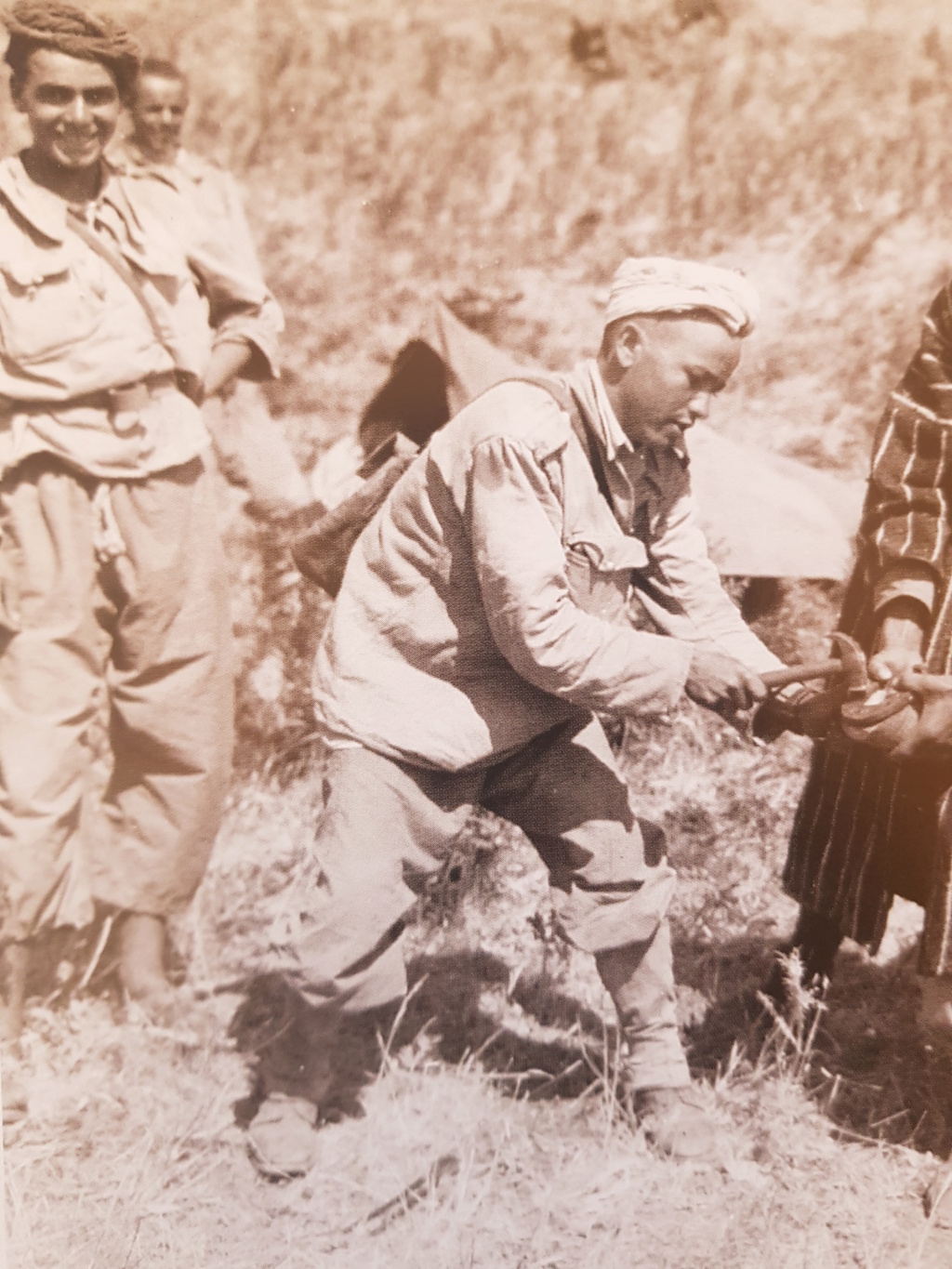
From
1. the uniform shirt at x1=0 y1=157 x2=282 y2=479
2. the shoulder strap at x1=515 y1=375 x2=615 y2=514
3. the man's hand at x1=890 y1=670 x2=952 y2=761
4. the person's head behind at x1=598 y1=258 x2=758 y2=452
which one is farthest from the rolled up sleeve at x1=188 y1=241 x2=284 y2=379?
the man's hand at x1=890 y1=670 x2=952 y2=761

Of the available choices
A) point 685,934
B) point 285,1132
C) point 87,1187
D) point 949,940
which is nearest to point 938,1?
point 949,940

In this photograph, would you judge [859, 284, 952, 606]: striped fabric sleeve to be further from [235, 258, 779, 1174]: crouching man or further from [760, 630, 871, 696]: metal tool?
[235, 258, 779, 1174]: crouching man

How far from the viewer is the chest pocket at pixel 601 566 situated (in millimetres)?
2193

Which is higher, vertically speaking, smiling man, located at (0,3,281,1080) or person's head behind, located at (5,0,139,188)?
person's head behind, located at (5,0,139,188)

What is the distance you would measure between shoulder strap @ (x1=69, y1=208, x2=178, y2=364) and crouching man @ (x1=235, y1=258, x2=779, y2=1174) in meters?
0.63

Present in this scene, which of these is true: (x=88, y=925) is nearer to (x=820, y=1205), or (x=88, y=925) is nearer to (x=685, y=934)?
(x=685, y=934)

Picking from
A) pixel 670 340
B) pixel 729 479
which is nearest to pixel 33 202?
pixel 670 340

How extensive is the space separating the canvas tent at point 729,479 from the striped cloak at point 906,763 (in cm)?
17

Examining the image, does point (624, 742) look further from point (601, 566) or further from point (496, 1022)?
point (496, 1022)

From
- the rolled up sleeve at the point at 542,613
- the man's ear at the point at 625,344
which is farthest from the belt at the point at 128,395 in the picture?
the man's ear at the point at 625,344

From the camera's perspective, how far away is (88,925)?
2.64 metres

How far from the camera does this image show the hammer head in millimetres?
2182

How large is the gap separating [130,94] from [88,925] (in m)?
1.83

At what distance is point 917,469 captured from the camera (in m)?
2.29
